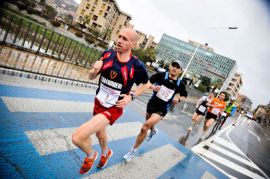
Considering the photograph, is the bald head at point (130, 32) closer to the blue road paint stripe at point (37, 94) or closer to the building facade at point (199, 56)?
the blue road paint stripe at point (37, 94)

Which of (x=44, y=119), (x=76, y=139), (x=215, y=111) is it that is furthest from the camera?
(x=215, y=111)

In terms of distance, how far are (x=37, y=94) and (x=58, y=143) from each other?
222 centimetres

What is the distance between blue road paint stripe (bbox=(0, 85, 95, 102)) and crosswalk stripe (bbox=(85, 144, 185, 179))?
2.81 meters

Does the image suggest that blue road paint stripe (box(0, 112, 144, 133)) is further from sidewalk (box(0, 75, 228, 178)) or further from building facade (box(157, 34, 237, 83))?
building facade (box(157, 34, 237, 83))

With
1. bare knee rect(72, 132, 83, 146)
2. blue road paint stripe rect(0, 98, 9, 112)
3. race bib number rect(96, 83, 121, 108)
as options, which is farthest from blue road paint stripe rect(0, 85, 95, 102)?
bare knee rect(72, 132, 83, 146)

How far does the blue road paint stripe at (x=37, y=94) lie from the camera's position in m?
5.23

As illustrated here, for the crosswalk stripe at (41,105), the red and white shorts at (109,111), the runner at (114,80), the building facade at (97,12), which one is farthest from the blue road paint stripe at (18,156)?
the building facade at (97,12)

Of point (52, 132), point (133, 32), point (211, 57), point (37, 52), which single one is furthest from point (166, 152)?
point (211, 57)

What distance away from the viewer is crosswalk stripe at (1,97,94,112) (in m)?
4.72

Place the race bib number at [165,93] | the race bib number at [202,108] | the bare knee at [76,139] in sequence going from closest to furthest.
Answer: the bare knee at [76,139] < the race bib number at [165,93] < the race bib number at [202,108]

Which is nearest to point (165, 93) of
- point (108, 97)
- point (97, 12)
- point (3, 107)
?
point (108, 97)

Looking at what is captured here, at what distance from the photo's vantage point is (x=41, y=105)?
17.5 ft

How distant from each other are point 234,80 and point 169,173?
567 ft

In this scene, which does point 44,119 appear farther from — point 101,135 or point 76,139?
point 76,139
